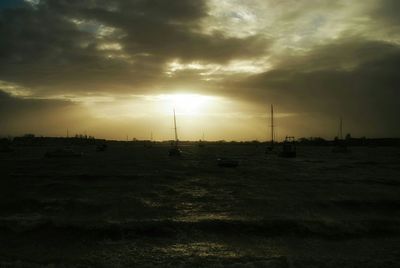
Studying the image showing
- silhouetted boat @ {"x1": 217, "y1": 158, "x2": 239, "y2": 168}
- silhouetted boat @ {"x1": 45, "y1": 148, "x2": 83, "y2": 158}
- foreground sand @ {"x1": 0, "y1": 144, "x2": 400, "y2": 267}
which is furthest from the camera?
silhouetted boat @ {"x1": 45, "y1": 148, "x2": 83, "y2": 158}

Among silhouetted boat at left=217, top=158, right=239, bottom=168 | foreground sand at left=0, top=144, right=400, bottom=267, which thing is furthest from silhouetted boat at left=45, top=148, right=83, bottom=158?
foreground sand at left=0, top=144, right=400, bottom=267

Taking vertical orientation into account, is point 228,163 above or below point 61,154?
below

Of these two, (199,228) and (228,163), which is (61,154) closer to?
(228,163)

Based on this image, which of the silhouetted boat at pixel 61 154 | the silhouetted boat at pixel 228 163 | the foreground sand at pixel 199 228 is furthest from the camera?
the silhouetted boat at pixel 61 154

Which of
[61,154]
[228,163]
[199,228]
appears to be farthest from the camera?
[61,154]

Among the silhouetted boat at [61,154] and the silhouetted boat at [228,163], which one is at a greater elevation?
the silhouetted boat at [61,154]

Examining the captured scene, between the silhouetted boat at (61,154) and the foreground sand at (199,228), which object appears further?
the silhouetted boat at (61,154)

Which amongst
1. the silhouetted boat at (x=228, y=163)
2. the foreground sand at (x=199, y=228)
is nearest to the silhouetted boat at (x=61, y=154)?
the silhouetted boat at (x=228, y=163)

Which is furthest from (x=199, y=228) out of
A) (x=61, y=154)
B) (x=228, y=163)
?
(x=61, y=154)

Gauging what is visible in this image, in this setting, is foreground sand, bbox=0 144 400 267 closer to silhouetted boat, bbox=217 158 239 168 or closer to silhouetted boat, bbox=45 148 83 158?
silhouetted boat, bbox=217 158 239 168

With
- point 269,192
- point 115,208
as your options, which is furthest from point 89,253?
point 269,192

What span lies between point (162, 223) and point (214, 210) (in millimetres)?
5856

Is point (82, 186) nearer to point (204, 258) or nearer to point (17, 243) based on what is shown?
point (17, 243)

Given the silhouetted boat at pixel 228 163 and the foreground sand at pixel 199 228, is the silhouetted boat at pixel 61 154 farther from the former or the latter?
the foreground sand at pixel 199 228
